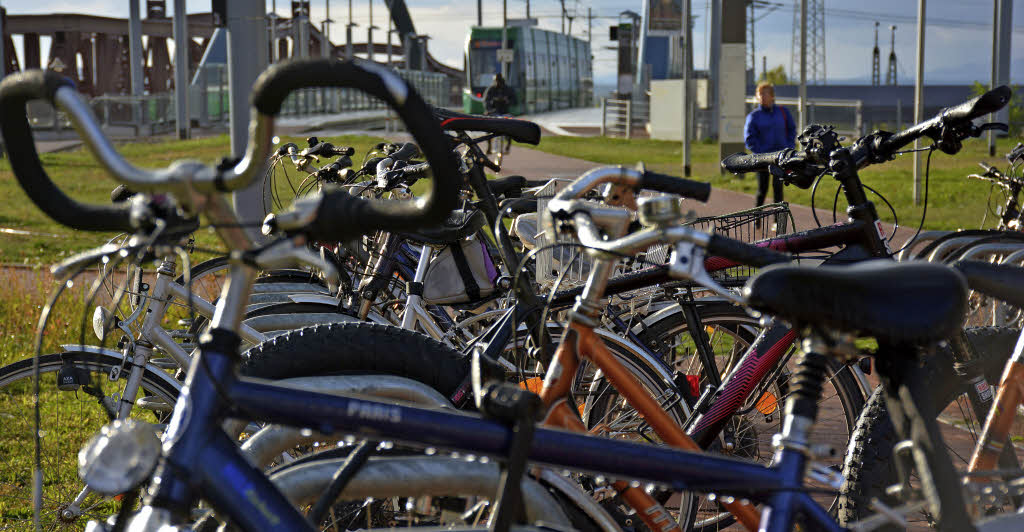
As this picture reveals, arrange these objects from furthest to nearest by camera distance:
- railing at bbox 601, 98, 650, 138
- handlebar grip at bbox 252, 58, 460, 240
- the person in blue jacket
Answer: railing at bbox 601, 98, 650, 138, the person in blue jacket, handlebar grip at bbox 252, 58, 460, 240

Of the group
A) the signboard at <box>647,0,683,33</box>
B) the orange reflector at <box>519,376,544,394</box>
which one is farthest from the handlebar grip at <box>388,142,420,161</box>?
the signboard at <box>647,0,683,33</box>

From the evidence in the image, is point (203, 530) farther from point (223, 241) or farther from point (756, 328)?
point (756, 328)

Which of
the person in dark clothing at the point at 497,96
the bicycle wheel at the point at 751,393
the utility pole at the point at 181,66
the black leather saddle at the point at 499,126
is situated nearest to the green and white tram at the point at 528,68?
the person in dark clothing at the point at 497,96

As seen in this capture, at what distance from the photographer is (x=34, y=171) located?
170 cm

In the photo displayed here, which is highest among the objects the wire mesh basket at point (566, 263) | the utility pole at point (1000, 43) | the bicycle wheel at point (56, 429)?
the utility pole at point (1000, 43)

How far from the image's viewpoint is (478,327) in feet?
13.9

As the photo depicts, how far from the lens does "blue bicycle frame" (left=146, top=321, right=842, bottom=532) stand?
5.23 ft

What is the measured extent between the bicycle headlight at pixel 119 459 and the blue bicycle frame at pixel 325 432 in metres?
0.03

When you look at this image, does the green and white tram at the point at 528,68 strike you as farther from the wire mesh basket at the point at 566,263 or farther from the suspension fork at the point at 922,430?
the suspension fork at the point at 922,430

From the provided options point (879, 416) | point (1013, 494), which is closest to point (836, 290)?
point (1013, 494)

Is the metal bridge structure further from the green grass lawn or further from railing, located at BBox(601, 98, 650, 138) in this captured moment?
the green grass lawn

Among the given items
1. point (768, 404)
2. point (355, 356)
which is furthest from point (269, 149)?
point (768, 404)

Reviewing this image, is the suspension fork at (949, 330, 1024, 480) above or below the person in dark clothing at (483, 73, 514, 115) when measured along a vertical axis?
below

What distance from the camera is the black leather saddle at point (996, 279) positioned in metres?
2.43
